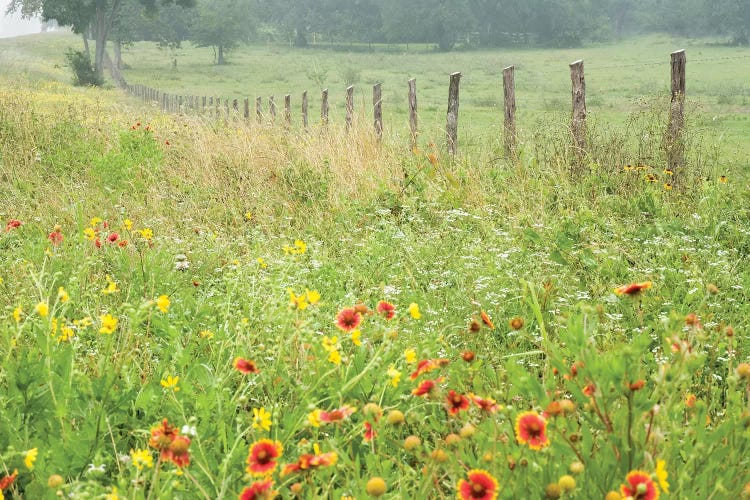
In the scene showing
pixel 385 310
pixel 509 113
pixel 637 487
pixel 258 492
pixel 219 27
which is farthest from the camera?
pixel 219 27

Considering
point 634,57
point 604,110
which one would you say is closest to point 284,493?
point 604,110

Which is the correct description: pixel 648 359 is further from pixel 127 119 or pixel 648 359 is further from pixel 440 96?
pixel 440 96

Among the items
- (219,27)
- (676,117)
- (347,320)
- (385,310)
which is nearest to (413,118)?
(676,117)

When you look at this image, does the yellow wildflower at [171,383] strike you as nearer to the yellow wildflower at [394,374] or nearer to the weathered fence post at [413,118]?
the yellow wildflower at [394,374]

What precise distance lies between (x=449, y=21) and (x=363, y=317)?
75792mm

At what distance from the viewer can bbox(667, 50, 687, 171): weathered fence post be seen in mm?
6516

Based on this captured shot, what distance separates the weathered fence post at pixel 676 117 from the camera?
6.52m

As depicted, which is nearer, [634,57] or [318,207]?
[318,207]

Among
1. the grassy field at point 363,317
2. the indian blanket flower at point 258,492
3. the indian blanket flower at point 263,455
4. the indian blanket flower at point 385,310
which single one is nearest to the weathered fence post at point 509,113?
the grassy field at point 363,317

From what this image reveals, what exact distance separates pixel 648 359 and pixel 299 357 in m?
1.43

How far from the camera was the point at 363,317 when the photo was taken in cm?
268

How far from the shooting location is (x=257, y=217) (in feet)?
20.0

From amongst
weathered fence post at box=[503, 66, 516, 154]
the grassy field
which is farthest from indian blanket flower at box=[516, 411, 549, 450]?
weathered fence post at box=[503, 66, 516, 154]

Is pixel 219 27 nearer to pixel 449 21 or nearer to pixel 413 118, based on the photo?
pixel 449 21
